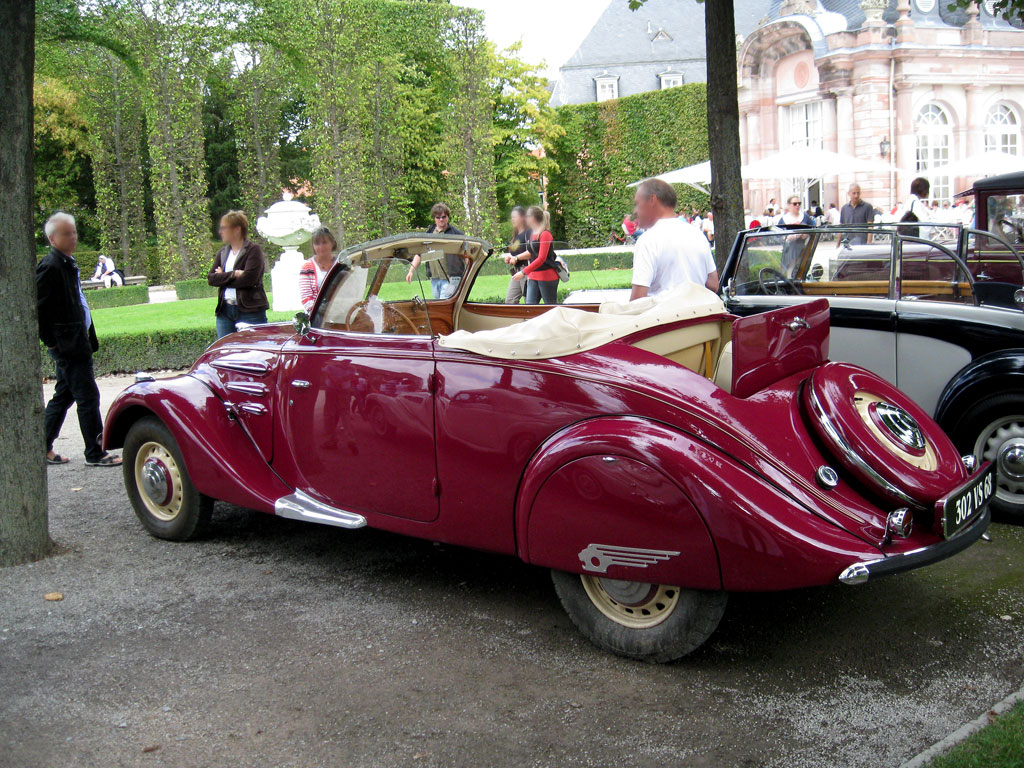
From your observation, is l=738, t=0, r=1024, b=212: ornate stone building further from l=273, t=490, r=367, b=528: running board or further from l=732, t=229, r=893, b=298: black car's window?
l=273, t=490, r=367, b=528: running board

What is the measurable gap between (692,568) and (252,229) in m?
33.7

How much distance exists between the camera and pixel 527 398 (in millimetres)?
3660

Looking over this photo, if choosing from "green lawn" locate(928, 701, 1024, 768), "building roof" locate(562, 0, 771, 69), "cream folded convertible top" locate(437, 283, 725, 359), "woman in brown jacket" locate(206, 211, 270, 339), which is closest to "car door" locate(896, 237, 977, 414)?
"cream folded convertible top" locate(437, 283, 725, 359)

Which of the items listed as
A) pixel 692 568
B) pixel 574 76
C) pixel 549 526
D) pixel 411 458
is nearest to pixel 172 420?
pixel 411 458

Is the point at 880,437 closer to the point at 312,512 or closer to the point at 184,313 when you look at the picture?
the point at 312,512

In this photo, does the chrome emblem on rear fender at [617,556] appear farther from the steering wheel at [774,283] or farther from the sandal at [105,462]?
the sandal at [105,462]

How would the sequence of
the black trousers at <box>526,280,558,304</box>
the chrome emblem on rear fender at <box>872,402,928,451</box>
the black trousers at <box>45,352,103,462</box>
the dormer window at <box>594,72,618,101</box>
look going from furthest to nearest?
the dormer window at <box>594,72,618,101</box> → the black trousers at <box>526,280,558,304</box> → the black trousers at <box>45,352,103,462</box> → the chrome emblem on rear fender at <box>872,402,928,451</box>

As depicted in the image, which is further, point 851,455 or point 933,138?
point 933,138

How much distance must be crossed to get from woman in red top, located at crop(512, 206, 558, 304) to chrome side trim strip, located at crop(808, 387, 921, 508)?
729 cm

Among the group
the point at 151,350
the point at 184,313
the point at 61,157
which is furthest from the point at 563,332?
the point at 61,157

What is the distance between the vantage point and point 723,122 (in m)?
8.07

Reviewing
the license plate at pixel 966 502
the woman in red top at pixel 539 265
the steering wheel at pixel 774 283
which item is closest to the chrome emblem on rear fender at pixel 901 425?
the license plate at pixel 966 502

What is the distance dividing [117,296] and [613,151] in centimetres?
2505

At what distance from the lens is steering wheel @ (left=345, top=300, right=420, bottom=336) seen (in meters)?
4.63
